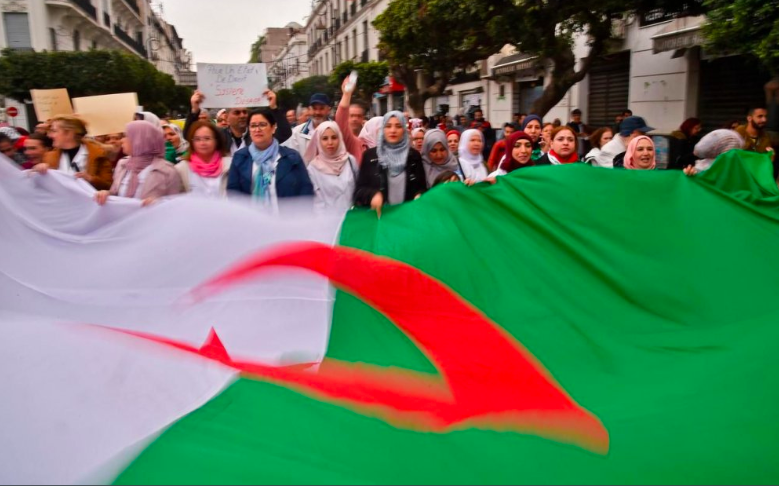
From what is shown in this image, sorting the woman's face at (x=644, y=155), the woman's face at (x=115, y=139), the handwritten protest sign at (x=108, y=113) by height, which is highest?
the handwritten protest sign at (x=108, y=113)

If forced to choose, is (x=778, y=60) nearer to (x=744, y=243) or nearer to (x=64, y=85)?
(x=744, y=243)

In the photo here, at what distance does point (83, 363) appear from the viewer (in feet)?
8.91

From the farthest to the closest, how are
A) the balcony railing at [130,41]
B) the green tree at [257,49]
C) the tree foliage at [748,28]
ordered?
1. the green tree at [257,49]
2. the balcony railing at [130,41]
3. the tree foliage at [748,28]

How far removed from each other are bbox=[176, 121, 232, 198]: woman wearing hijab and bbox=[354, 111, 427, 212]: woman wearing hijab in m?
0.92

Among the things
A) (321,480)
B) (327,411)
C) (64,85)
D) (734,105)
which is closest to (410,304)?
(327,411)

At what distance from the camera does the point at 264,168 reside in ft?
13.9

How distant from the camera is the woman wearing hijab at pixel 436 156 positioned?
4676 mm

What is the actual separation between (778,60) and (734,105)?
5.07m

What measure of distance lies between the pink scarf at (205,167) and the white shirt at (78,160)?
1211 millimetres

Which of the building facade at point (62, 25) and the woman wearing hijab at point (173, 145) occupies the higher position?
the building facade at point (62, 25)

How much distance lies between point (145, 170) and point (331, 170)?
121cm

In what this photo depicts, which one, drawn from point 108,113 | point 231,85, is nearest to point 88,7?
point 108,113

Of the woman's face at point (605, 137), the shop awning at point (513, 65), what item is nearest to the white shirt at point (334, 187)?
the woman's face at point (605, 137)

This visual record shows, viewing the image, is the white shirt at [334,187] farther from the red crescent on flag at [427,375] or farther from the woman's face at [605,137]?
the woman's face at [605,137]
